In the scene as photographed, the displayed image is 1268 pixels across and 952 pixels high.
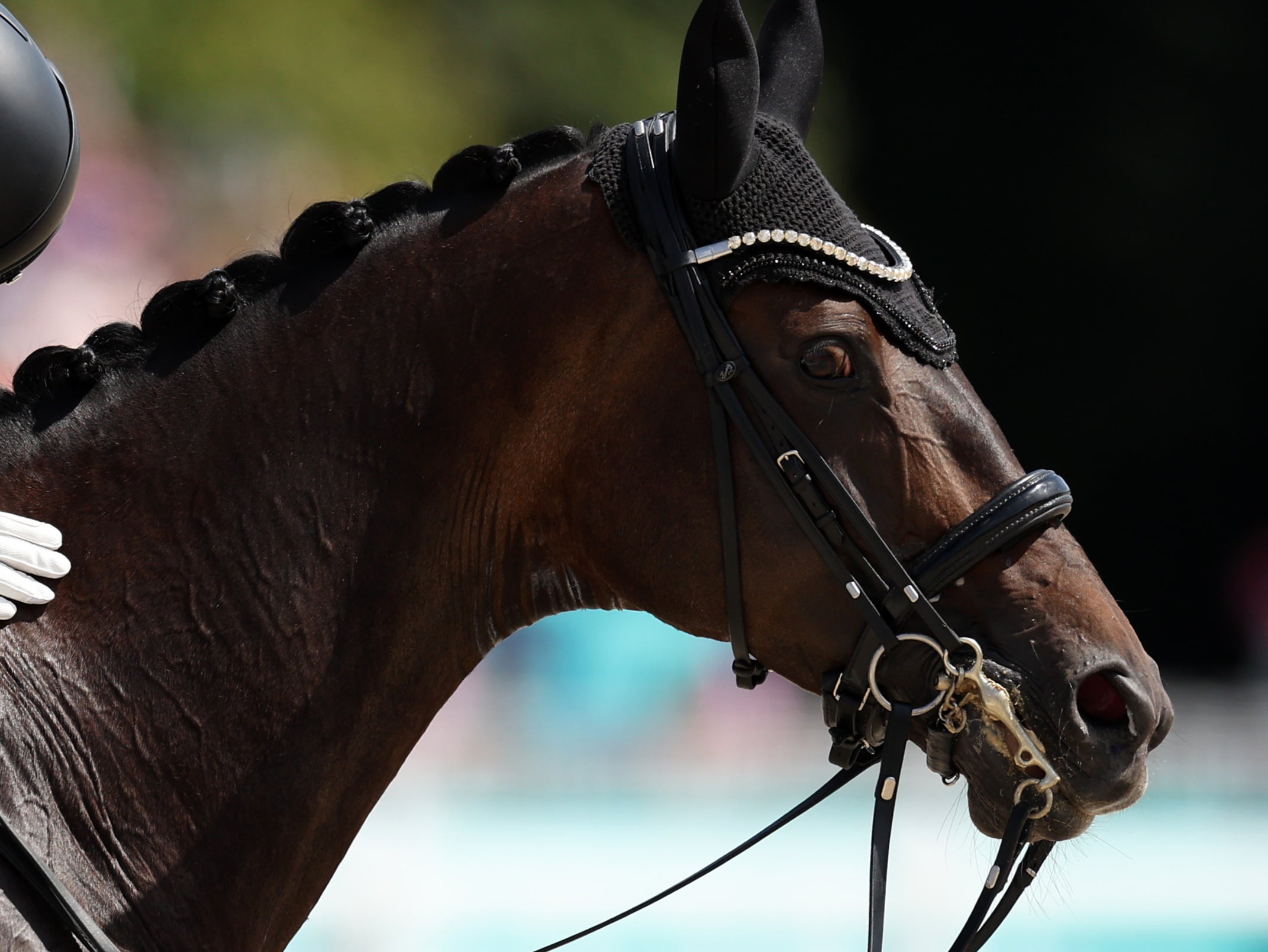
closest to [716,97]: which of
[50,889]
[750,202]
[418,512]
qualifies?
[750,202]

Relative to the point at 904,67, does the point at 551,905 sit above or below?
below

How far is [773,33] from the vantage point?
2715 millimetres

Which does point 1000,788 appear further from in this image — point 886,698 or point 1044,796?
point 886,698

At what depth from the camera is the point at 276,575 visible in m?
2.20

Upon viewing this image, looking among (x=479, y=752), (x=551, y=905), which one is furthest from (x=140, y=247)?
(x=551, y=905)

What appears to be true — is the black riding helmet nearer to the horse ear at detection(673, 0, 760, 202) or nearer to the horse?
the horse

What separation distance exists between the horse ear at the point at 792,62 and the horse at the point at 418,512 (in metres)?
0.29

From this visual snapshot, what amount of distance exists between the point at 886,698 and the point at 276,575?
1037 mm

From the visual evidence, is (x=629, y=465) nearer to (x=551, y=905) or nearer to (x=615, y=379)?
(x=615, y=379)

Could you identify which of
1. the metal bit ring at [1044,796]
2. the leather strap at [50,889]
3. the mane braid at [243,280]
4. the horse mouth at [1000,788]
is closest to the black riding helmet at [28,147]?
the mane braid at [243,280]

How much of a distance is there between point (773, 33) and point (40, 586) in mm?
1698

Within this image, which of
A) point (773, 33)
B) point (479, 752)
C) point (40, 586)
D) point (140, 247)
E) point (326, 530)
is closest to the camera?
point (40, 586)

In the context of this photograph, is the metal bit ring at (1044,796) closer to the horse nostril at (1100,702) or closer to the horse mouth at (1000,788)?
the horse mouth at (1000,788)

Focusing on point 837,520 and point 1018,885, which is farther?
point 1018,885
